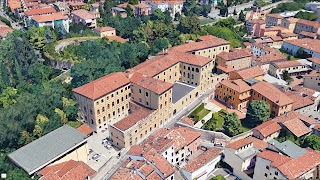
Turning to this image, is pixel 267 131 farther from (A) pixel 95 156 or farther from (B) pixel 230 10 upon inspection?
(B) pixel 230 10

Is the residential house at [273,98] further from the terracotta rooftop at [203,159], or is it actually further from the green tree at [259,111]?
the terracotta rooftop at [203,159]

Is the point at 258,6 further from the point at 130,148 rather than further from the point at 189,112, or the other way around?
the point at 130,148

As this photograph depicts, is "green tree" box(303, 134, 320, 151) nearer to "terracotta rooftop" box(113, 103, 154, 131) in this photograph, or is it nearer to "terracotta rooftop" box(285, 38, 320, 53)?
"terracotta rooftop" box(113, 103, 154, 131)

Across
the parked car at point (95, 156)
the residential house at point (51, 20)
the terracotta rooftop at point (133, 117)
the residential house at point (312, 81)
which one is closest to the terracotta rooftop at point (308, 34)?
the residential house at point (312, 81)

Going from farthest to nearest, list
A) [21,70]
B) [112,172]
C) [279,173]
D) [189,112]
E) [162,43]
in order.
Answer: [162,43] < [21,70] < [189,112] < [112,172] < [279,173]

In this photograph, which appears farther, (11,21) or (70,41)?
(11,21)

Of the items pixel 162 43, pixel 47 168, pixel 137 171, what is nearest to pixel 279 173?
pixel 137 171
